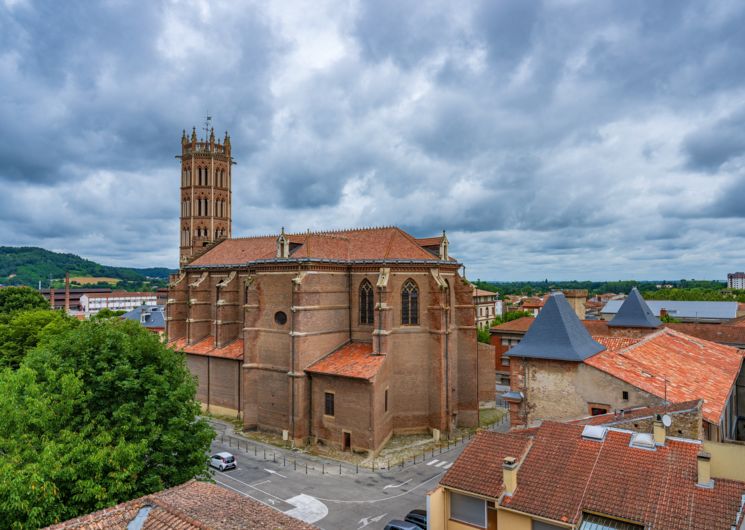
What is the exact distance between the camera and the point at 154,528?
1209 centimetres

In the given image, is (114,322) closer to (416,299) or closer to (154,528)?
(154,528)

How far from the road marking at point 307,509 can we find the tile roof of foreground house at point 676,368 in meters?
16.6

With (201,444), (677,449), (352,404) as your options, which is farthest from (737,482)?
(352,404)

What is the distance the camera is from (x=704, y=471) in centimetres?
1484

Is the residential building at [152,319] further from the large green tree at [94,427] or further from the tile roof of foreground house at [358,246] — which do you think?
the large green tree at [94,427]

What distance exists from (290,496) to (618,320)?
32.3m

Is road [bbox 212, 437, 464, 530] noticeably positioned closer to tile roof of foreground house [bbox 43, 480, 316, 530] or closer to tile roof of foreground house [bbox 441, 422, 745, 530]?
tile roof of foreground house [bbox 441, 422, 745, 530]

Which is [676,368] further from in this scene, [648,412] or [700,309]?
[700,309]

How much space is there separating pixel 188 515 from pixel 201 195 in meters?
55.1

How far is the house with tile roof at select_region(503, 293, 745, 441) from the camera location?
23328mm

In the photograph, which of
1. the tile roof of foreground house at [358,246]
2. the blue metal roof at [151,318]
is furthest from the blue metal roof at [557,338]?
the blue metal roof at [151,318]

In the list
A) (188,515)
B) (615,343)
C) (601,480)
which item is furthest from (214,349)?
(601,480)

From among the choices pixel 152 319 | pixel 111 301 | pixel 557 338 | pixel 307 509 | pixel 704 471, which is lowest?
pixel 307 509

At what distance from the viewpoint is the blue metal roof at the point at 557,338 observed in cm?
2523
